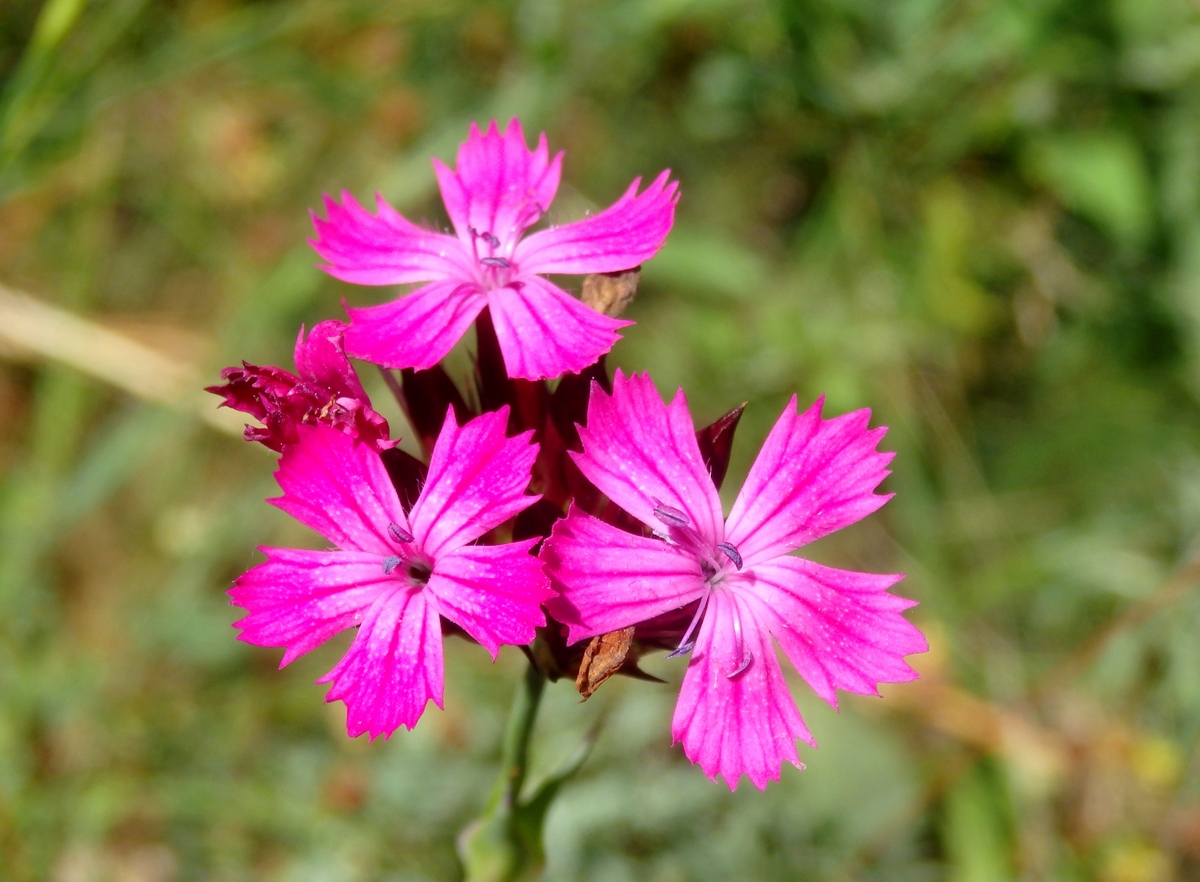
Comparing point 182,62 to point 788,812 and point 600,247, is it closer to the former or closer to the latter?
point 600,247

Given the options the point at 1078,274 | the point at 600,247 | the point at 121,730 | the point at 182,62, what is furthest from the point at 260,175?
the point at 1078,274

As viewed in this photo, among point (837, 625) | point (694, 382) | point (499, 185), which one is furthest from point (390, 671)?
point (694, 382)

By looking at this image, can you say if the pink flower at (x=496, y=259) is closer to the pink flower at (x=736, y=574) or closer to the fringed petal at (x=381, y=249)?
the fringed petal at (x=381, y=249)

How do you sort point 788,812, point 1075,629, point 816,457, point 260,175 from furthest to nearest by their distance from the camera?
point 260,175, point 1075,629, point 788,812, point 816,457

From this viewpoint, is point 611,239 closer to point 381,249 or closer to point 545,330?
point 545,330

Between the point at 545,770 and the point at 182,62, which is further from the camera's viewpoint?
the point at 182,62

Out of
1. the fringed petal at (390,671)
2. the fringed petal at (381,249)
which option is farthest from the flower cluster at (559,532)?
the fringed petal at (381,249)
